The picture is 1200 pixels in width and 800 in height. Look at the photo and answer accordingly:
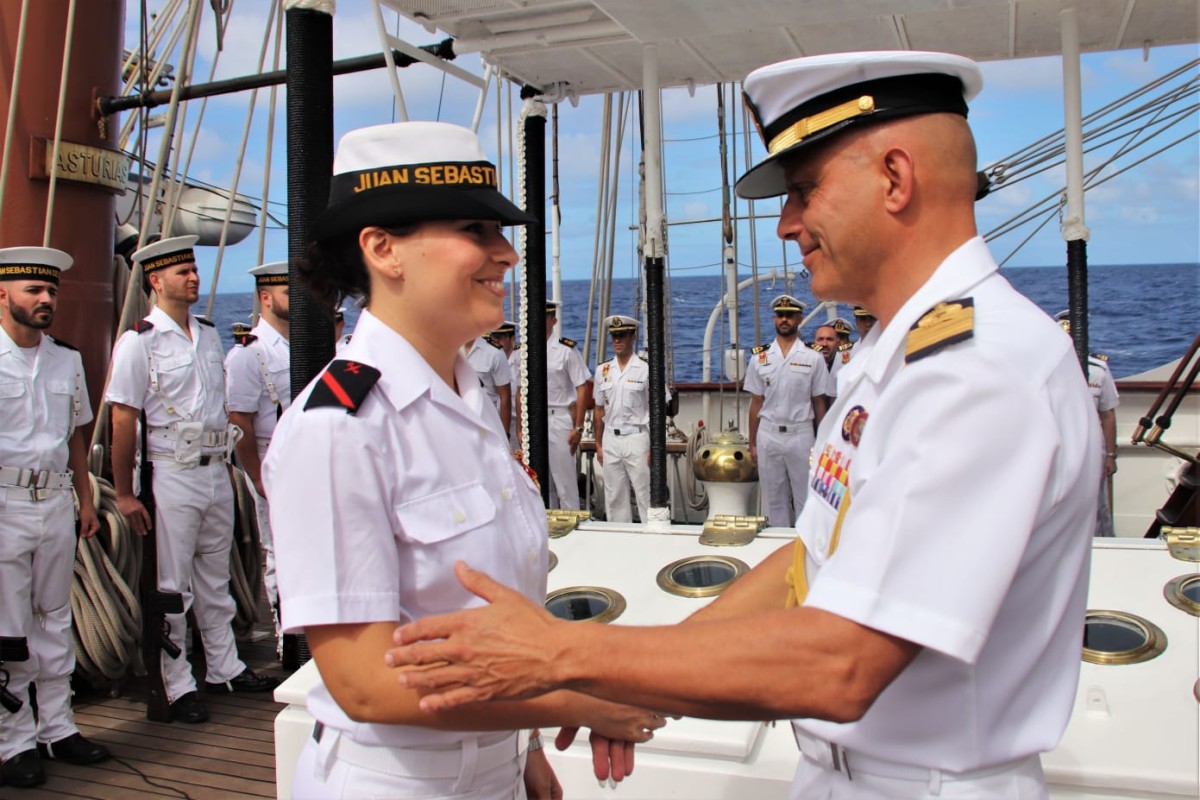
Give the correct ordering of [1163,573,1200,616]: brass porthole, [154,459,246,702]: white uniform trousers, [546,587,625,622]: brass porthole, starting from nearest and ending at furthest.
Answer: [1163,573,1200,616]: brass porthole < [546,587,625,622]: brass porthole < [154,459,246,702]: white uniform trousers

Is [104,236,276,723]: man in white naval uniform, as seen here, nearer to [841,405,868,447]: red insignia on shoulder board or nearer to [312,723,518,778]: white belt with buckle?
[312,723,518,778]: white belt with buckle

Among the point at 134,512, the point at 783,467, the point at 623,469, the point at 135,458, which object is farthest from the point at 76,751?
the point at 783,467

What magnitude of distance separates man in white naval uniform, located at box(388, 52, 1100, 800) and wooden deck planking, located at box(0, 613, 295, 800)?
2744 mm

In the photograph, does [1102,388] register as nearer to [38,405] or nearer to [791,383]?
[791,383]

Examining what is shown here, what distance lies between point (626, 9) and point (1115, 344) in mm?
35571

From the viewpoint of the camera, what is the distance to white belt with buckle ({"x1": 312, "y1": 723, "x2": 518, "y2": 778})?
130cm

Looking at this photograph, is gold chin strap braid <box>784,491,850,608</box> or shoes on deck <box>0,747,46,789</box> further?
shoes on deck <box>0,747,46,789</box>

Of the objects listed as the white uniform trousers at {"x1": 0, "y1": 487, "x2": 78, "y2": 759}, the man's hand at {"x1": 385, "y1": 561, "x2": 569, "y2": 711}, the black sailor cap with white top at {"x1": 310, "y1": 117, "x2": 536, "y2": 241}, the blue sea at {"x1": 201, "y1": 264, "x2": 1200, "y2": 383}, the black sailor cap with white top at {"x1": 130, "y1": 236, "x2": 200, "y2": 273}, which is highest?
the blue sea at {"x1": 201, "y1": 264, "x2": 1200, "y2": 383}

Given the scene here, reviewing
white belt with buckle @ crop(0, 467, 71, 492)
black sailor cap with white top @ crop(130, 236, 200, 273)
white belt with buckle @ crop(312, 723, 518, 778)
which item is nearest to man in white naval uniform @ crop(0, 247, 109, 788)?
white belt with buckle @ crop(0, 467, 71, 492)

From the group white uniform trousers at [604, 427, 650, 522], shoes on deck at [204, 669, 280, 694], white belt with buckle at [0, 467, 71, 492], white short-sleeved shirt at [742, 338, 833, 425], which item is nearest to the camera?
white belt with buckle at [0, 467, 71, 492]

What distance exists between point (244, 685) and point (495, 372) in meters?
3.45

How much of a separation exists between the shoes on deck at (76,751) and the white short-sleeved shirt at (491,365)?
402 centimetres

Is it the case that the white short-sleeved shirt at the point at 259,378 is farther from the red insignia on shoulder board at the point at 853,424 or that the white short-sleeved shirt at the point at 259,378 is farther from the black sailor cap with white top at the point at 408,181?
the red insignia on shoulder board at the point at 853,424

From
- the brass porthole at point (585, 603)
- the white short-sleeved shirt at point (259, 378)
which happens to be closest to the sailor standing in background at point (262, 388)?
the white short-sleeved shirt at point (259, 378)
